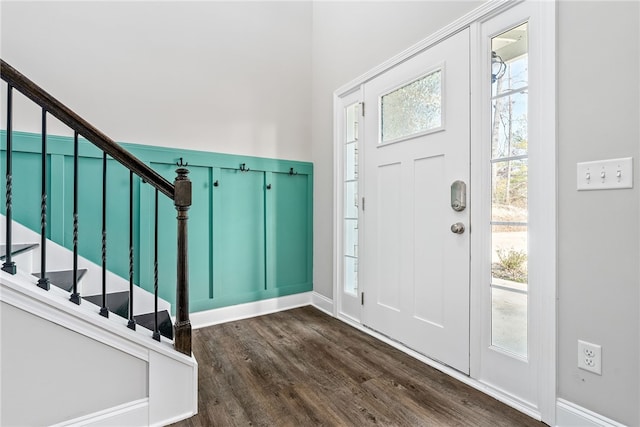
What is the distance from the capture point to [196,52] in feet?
8.14

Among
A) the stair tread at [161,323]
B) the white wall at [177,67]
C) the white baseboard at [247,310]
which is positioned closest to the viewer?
the stair tread at [161,323]

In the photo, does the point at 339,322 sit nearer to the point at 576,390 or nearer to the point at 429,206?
the point at 429,206

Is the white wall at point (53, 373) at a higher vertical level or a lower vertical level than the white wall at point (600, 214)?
lower

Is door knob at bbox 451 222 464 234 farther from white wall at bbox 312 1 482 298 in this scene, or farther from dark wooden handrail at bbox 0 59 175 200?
dark wooden handrail at bbox 0 59 175 200

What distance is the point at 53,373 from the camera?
45.4 inches

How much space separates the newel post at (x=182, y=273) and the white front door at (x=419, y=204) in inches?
52.2

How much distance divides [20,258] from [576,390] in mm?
2672

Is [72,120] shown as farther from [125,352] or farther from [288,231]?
[288,231]

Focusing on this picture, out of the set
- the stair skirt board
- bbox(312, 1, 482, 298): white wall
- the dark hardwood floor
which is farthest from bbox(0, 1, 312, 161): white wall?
the dark hardwood floor

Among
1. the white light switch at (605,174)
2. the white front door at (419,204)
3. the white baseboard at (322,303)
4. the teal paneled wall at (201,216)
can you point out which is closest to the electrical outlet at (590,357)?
the white front door at (419,204)

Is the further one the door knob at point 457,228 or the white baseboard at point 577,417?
the door knob at point 457,228

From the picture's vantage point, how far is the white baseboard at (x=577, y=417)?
119cm

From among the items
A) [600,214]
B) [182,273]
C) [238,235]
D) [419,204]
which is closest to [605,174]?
[600,214]

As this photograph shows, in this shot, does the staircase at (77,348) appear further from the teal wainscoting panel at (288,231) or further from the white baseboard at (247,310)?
the teal wainscoting panel at (288,231)
